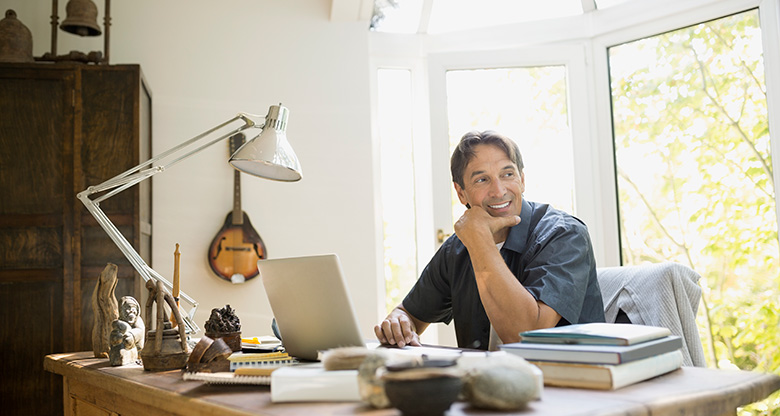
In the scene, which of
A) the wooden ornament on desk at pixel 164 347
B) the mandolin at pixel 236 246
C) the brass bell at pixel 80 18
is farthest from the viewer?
the mandolin at pixel 236 246

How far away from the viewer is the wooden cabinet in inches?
107

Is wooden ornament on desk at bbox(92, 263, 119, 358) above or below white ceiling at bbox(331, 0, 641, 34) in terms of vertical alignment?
below

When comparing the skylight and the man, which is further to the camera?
the skylight

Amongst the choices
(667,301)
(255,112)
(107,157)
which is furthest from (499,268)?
(255,112)

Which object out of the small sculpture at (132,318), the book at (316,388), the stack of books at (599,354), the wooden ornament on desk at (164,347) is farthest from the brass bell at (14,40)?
the stack of books at (599,354)

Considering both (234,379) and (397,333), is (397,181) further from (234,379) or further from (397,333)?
(234,379)

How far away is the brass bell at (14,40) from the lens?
288 cm

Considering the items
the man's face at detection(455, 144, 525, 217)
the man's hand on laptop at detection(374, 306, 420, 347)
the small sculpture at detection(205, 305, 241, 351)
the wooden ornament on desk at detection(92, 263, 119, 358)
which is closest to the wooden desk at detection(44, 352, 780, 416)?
the small sculpture at detection(205, 305, 241, 351)

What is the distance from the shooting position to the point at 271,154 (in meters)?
1.76

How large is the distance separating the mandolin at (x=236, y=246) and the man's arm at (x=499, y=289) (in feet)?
5.76

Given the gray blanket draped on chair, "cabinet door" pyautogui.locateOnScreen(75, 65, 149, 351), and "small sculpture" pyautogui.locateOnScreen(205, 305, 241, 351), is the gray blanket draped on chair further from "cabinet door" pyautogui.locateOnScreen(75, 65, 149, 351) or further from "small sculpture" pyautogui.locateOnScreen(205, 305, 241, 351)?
"cabinet door" pyautogui.locateOnScreen(75, 65, 149, 351)

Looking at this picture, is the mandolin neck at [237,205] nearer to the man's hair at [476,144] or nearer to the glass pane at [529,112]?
the glass pane at [529,112]

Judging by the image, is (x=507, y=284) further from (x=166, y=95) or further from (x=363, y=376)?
(x=166, y=95)

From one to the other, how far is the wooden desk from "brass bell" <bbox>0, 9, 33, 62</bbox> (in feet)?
6.79
